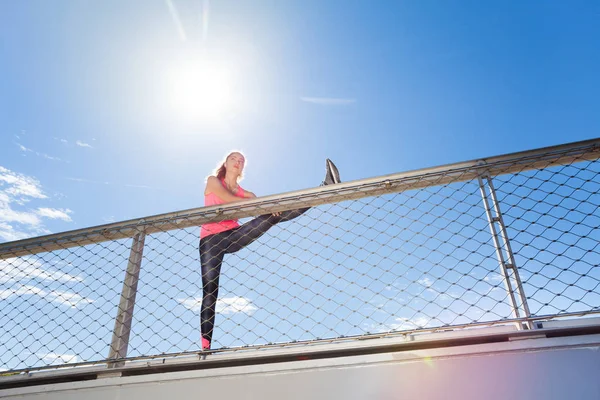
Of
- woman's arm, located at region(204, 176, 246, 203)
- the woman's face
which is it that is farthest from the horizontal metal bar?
the woman's face

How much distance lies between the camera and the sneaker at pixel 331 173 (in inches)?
79.1

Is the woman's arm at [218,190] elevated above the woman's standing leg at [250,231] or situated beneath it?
elevated above

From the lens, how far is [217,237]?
5.92ft

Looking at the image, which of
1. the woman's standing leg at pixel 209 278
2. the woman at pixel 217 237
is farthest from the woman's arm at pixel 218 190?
the woman's standing leg at pixel 209 278

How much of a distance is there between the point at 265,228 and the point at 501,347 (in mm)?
1158

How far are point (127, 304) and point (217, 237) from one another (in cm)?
Answer: 50

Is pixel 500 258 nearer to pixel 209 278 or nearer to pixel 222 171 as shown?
pixel 209 278

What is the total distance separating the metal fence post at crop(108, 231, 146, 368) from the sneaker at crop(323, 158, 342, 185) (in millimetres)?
995

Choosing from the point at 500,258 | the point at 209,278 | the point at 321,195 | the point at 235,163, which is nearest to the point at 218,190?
the point at 235,163

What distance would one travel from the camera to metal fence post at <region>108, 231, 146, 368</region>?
54.8 inches

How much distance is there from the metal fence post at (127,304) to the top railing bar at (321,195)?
0.30ft

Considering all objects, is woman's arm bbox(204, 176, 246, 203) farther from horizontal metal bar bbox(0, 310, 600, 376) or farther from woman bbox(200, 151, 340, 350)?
horizontal metal bar bbox(0, 310, 600, 376)

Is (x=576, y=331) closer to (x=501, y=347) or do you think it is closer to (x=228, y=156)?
(x=501, y=347)

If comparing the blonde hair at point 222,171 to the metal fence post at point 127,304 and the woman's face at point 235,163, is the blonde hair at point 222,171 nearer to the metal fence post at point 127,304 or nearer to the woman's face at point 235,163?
the woman's face at point 235,163
